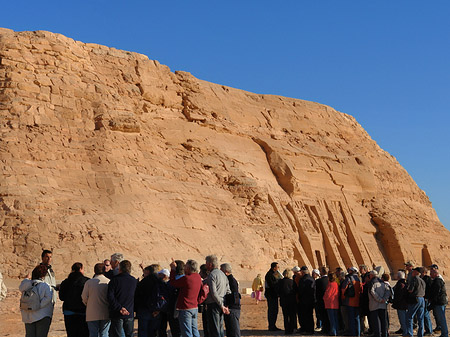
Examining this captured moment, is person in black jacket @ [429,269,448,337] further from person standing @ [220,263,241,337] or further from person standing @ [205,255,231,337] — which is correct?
person standing @ [205,255,231,337]

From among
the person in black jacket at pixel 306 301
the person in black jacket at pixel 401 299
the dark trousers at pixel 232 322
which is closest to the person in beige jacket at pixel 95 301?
the dark trousers at pixel 232 322

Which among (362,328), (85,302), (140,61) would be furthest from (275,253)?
(85,302)

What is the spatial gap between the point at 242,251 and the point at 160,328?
16708mm

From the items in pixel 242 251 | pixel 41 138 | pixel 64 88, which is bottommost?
pixel 242 251

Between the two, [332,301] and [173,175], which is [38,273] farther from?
[173,175]

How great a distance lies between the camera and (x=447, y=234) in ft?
147

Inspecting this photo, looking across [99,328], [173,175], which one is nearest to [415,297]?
[99,328]

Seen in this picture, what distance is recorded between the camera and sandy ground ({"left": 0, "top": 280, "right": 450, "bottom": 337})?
1374 cm

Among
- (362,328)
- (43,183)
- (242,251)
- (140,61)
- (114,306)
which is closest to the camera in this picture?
(114,306)

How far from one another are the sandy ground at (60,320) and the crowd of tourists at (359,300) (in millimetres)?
673

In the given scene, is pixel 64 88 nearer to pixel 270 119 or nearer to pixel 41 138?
pixel 41 138

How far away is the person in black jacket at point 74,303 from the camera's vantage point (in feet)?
30.9

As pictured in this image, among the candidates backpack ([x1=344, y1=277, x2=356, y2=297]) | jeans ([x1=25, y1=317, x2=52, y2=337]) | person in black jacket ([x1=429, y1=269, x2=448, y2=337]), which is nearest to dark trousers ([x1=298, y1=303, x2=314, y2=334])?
backpack ([x1=344, y1=277, x2=356, y2=297])

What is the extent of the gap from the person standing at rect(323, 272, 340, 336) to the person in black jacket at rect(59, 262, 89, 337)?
5.49m
